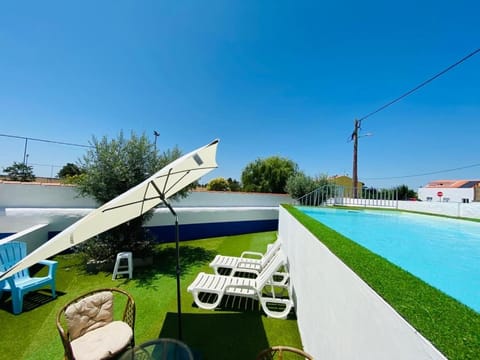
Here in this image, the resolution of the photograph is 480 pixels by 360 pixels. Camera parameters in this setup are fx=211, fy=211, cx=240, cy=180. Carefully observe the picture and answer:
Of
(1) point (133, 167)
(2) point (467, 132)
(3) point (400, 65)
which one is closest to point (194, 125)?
(1) point (133, 167)

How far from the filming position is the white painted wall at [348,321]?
1.01 m

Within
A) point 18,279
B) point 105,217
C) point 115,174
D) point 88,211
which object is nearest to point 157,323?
point 105,217

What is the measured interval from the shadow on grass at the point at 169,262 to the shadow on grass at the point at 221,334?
2.18m

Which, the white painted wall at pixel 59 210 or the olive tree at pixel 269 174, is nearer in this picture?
the white painted wall at pixel 59 210

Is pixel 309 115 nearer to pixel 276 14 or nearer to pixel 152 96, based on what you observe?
pixel 276 14

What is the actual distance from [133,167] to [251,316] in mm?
5500

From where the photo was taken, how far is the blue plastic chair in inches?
158

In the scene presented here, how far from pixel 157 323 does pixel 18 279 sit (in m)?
3.29

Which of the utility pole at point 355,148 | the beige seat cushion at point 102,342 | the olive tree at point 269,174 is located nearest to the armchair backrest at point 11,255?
the beige seat cushion at point 102,342

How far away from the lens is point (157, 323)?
12.6 ft

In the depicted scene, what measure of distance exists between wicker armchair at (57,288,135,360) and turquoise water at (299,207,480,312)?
3.82 m

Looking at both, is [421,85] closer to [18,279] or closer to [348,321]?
[348,321]

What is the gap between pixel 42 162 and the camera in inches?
705

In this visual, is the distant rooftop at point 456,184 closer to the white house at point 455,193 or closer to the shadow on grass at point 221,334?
the white house at point 455,193
